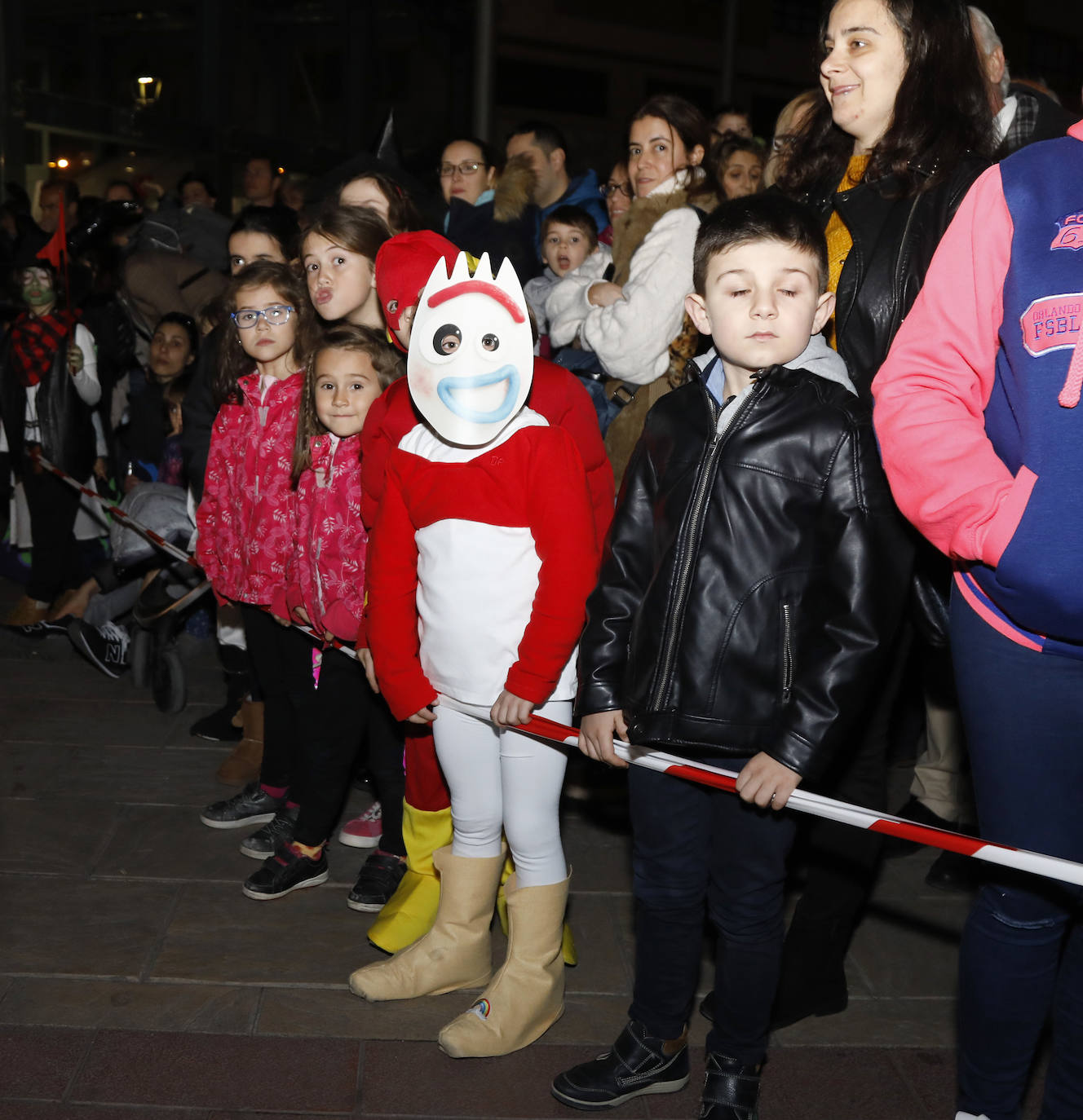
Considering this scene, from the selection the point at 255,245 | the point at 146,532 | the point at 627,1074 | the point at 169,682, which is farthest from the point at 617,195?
the point at 627,1074

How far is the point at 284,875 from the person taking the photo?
3541 mm

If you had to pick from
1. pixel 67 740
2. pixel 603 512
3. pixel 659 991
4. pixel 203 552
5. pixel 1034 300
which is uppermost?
pixel 1034 300

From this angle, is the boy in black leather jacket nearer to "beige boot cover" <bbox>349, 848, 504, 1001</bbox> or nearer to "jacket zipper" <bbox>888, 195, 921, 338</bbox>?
"jacket zipper" <bbox>888, 195, 921, 338</bbox>

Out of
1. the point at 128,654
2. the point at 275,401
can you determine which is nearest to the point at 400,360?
the point at 275,401

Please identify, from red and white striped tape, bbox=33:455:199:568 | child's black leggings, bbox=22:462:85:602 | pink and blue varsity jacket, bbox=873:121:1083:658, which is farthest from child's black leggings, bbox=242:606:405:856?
child's black leggings, bbox=22:462:85:602

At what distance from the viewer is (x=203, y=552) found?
3.91 meters

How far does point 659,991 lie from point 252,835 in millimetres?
1670

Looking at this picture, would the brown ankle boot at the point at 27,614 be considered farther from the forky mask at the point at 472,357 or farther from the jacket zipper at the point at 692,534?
the jacket zipper at the point at 692,534

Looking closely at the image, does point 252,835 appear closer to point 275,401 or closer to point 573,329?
point 275,401

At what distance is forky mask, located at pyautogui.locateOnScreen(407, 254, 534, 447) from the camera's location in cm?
258

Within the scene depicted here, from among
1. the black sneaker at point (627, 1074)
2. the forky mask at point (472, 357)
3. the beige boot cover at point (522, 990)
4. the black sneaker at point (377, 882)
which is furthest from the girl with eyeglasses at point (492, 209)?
the black sneaker at point (627, 1074)

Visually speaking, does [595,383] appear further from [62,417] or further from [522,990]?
[62,417]

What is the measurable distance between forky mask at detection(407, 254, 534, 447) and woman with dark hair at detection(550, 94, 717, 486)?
1.05 metres

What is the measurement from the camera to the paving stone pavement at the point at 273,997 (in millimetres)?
2619
